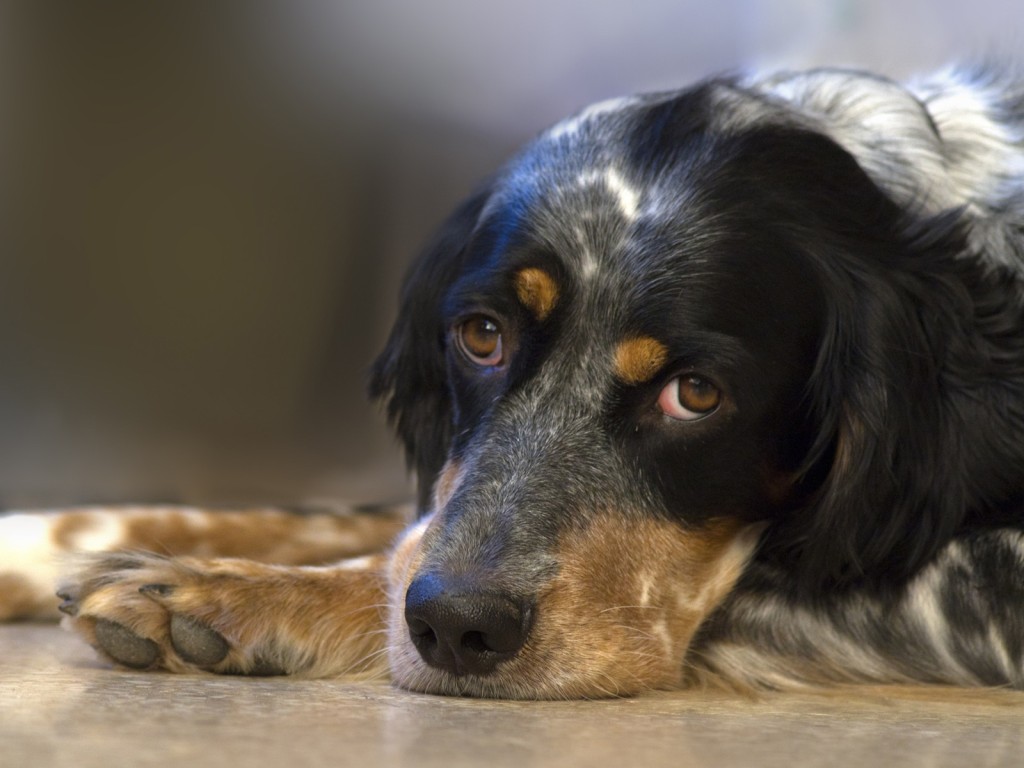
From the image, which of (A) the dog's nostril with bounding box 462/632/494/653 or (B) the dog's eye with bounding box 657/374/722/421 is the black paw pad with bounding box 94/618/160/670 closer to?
(A) the dog's nostril with bounding box 462/632/494/653

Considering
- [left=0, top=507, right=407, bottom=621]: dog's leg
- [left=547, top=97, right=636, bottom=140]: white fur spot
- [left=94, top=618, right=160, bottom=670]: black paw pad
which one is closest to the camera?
[left=94, top=618, right=160, bottom=670]: black paw pad

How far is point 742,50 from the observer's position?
4.16 m

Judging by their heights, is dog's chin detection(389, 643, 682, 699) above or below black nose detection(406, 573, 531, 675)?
below

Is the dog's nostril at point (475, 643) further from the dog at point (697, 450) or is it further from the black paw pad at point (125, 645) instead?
the black paw pad at point (125, 645)

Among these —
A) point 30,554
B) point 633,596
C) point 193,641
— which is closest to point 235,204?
point 30,554

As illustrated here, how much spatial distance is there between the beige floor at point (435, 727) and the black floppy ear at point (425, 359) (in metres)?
0.85

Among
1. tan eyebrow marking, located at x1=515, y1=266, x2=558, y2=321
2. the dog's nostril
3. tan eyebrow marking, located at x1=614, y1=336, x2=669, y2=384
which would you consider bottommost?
the dog's nostril

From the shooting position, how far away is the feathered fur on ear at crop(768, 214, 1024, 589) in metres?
2.31

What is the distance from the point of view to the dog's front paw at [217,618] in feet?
6.75

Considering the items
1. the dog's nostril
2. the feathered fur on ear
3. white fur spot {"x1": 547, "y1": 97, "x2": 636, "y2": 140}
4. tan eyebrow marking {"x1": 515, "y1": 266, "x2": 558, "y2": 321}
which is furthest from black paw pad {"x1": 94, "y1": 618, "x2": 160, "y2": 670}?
white fur spot {"x1": 547, "y1": 97, "x2": 636, "y2": 140}

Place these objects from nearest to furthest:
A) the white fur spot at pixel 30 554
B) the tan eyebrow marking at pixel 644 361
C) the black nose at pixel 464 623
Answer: the black nose at pixel 464 623 → the tan eyebrow marking at pixel 644 361 → the white fur spot at pixel 30 554

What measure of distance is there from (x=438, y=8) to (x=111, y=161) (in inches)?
40.7

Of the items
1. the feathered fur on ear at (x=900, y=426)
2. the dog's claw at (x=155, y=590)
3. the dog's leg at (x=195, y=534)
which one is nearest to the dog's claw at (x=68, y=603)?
the dog's claw at (x=155, y=590)

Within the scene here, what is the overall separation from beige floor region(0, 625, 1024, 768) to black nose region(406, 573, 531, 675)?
0.20ft
